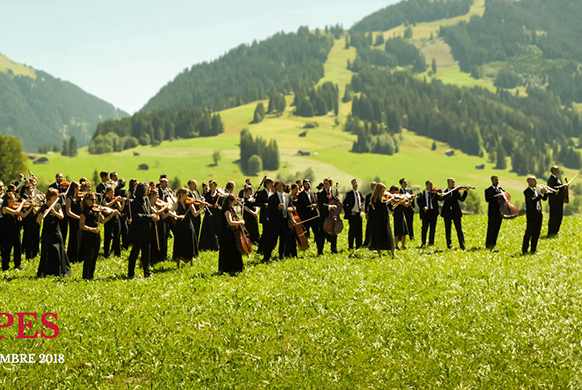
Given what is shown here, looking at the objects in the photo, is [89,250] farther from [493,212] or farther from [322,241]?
[493,212]

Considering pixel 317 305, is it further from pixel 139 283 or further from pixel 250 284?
pixel 139 283

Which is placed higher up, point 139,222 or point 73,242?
point 139,222

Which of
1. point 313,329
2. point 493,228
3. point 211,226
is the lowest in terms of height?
point 313,329

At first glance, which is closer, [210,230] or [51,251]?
[51,251]

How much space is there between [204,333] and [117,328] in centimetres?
184

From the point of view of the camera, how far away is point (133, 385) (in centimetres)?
855

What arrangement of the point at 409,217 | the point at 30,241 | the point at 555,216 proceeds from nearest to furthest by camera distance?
the point at 30,241 < the point at 555,216 < the point at 409,217

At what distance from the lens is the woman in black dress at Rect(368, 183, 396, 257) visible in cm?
1667

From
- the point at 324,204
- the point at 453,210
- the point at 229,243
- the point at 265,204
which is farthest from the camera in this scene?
the point at 453,210

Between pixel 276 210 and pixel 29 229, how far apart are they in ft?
30.8

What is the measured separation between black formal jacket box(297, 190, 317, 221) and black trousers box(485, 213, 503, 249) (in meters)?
6.76

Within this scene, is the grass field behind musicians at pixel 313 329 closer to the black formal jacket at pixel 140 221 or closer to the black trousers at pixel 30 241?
the black formal jacket at pixel 140 221

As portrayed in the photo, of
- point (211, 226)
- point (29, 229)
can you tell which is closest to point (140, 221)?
point (211, 226)

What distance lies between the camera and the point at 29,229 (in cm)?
1791
